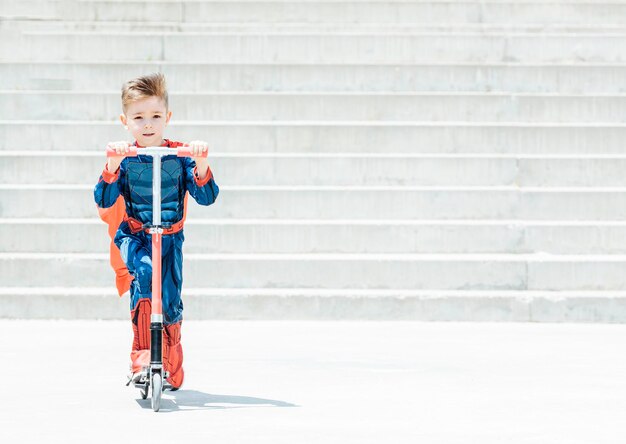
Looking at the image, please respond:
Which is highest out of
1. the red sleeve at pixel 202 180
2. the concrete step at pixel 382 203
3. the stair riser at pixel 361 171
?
the red sleeve at pixel 202 180

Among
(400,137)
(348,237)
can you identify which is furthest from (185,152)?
(400,137)

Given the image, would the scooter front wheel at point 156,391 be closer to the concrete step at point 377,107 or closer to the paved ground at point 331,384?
the paved ground at point 331,384

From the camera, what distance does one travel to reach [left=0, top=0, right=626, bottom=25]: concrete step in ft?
44.6

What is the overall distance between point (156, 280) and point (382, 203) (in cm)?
463

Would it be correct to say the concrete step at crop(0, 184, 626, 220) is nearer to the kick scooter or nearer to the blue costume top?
the blue costume top

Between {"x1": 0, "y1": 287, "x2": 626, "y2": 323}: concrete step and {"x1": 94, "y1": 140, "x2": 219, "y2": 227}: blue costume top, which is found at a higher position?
{"x1": 94, "y1": 140, "x2": 219, "y2": 227}: blue costume top

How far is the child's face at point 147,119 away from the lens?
6.44 meters

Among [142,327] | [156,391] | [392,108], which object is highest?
[392,108]

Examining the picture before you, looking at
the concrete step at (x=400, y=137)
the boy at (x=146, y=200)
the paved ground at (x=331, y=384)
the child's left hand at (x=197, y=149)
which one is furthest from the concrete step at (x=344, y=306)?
the child's left hand at (x=197, y=149)

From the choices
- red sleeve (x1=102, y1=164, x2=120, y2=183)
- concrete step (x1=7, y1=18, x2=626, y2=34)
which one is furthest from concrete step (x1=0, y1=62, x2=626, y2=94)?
red sleeve (x1=102, y1=164, x2=120, y2=183)

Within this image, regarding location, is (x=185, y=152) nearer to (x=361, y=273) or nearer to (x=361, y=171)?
(x=361, y=273)

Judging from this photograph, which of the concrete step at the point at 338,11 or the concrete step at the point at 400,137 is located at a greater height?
the concrete step at the point at 338,11

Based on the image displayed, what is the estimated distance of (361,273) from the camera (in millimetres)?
10078

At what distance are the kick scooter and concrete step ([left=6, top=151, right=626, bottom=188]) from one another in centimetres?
472
